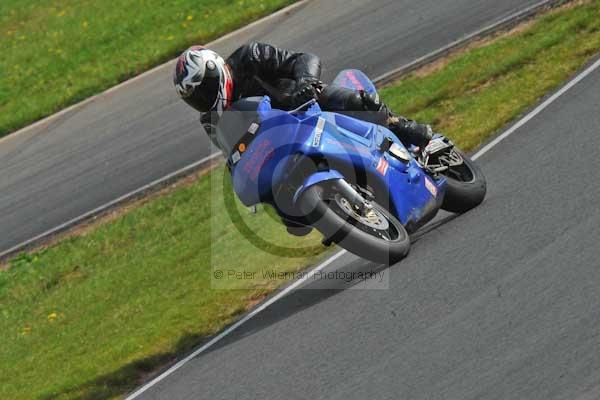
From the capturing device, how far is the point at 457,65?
13750 mm

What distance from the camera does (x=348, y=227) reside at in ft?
22.8

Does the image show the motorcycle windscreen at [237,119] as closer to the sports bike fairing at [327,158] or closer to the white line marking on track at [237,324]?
the sports bike fairing at [327,158]

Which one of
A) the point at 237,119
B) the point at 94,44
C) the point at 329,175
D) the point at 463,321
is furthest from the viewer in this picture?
the point at 94,44

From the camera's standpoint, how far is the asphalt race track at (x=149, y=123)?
14.2 m

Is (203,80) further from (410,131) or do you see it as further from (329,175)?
(410,131)

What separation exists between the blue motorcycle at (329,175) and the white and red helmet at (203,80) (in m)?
0.13

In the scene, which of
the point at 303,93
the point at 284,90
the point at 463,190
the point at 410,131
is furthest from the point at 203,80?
the point at 463,190

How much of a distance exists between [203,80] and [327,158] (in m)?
1.04

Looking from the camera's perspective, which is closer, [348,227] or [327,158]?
[348,227]

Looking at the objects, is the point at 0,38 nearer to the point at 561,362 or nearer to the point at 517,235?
the point at 517,235

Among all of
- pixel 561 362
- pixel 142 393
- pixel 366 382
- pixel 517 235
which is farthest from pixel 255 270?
pixel 561 362

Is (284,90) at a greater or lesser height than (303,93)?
lesser

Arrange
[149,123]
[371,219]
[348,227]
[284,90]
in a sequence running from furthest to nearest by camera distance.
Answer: [149,123]
[284,90]
[371,219]
[348,227]

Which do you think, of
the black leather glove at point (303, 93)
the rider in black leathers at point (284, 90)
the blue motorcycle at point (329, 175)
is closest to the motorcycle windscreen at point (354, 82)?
the rider in black leathers at point (284, 90)
